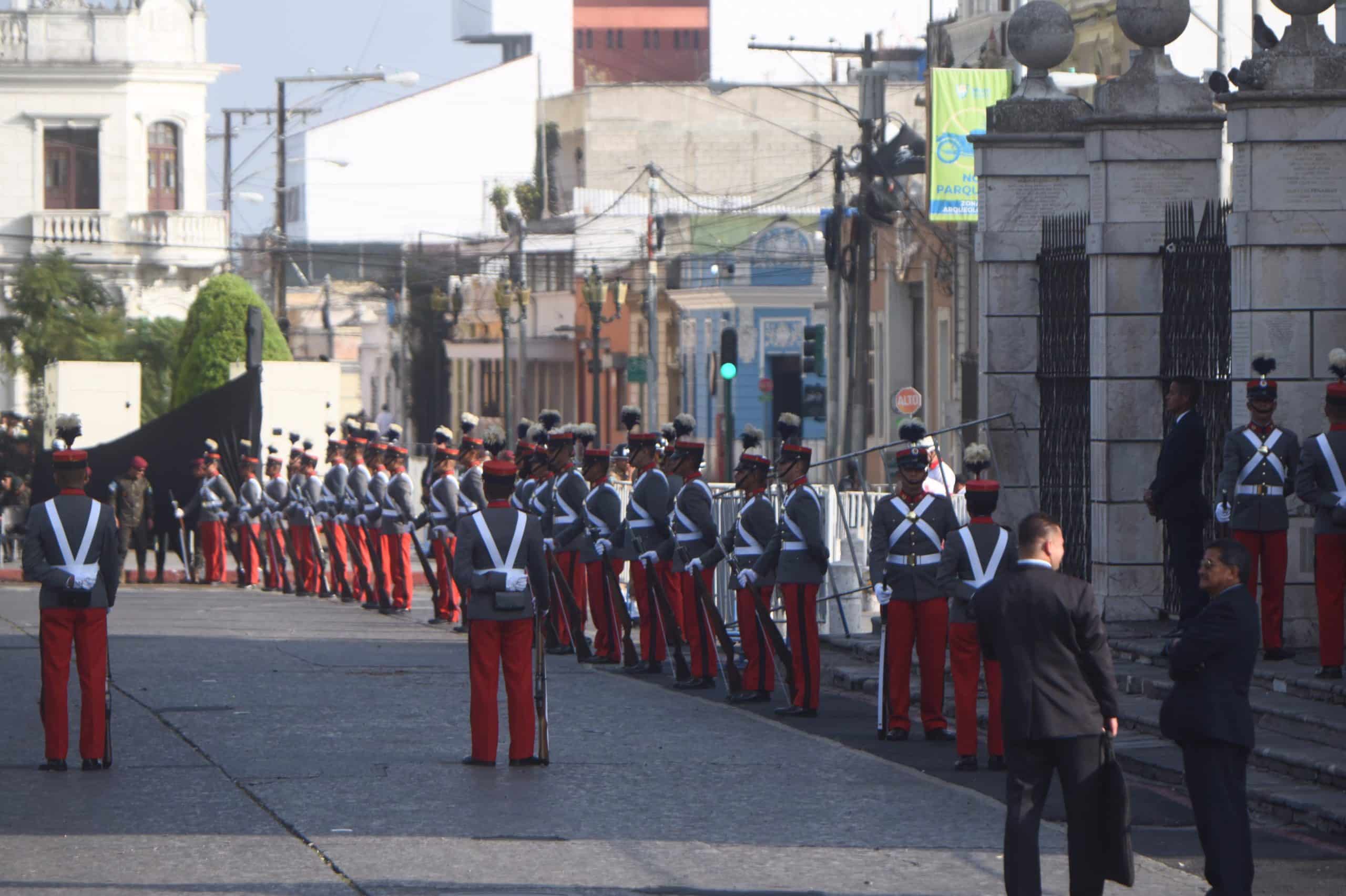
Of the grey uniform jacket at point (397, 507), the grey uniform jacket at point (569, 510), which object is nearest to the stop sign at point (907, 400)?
the grey uniform jacket at point (397, 507)

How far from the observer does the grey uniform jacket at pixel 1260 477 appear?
45.7 feet

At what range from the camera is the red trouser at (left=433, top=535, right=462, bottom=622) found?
22.9 metres

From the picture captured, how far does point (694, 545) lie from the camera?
16938 millimetres

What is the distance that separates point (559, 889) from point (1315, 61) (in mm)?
7994

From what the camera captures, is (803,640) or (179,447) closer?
(803,640)

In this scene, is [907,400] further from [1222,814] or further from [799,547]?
[1222,814]

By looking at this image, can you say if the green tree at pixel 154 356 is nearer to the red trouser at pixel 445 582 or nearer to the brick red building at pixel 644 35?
the red trouser at pixel 445 582

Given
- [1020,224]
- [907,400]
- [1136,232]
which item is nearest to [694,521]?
[1020,224]

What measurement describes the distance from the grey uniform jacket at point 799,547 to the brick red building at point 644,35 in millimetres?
103160

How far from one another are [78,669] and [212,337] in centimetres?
3501

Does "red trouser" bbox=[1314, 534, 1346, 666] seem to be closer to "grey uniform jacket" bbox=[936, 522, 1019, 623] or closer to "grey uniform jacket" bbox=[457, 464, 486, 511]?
"grey uniform jacket" bbox=[936, 522, 1019, 623]

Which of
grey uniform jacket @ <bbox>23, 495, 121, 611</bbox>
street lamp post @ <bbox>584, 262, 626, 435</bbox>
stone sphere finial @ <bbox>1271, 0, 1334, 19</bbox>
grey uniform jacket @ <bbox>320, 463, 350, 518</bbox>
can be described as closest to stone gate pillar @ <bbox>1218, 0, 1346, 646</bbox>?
stone sphere finial @ <bbox>1271, 0, 1334, 19</bbox>

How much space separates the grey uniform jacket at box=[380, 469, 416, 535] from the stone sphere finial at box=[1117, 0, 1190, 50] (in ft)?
34.4

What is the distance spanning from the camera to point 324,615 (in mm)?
24547
